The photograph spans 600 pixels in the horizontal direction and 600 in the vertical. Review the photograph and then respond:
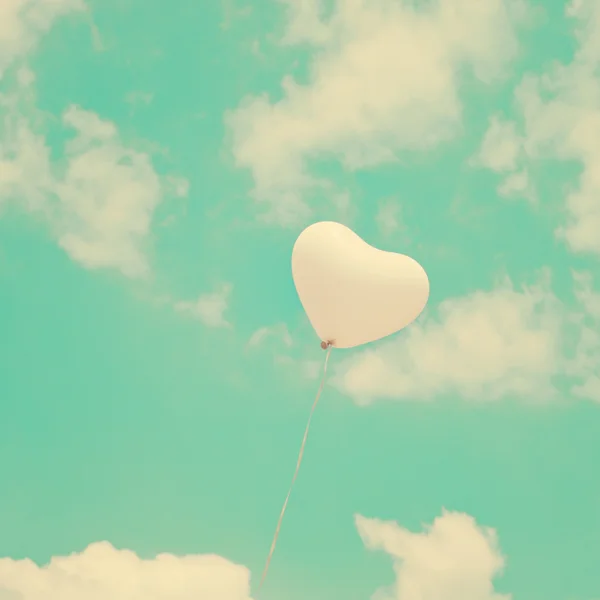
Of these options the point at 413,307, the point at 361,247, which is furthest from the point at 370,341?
the point at 361,247

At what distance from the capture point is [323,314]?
17.7ft

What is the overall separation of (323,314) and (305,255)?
513 millimetres

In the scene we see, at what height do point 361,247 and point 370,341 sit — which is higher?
point 361,247

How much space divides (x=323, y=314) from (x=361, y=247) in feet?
2.12

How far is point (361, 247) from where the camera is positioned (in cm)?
541

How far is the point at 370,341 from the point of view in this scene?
18.7ft

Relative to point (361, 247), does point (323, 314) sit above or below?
below

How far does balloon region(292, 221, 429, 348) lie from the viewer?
17.1 ft

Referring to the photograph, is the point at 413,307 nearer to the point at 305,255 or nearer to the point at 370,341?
the point at 370,341

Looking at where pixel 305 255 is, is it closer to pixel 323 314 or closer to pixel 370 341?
pixel 323 314

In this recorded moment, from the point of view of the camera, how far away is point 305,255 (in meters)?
5.37

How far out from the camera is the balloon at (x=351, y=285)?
5.21 metres

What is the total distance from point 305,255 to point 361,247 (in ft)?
1.56

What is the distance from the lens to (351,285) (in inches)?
204
